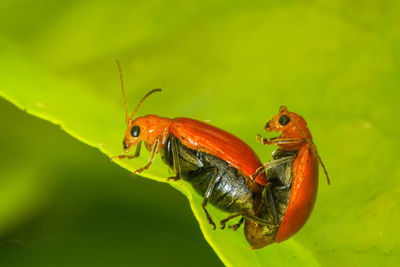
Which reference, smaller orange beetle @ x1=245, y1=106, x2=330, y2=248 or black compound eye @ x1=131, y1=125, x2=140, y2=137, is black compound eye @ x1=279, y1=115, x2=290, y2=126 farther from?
black compound eye @ x1=131, y1=125, x2=140, y2=137

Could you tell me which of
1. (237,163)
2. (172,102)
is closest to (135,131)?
(172,102)

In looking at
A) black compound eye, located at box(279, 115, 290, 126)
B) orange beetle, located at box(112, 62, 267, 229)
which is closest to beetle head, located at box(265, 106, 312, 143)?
black compound eye, located at box(279, 115, 290, 126)

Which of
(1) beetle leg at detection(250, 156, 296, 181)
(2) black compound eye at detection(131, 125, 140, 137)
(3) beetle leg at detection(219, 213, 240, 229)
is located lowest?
(3) beetle leg at detection(219, 213, 240, 229)

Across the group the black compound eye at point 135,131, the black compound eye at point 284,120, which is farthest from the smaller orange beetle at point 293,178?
the black compound eye at point 135,131

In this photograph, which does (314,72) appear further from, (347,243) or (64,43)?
(64,43)

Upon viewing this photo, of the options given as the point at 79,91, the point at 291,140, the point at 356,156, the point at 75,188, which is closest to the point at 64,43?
the point at 79,91

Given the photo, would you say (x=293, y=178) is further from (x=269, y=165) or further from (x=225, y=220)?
(x=225, y=220)
